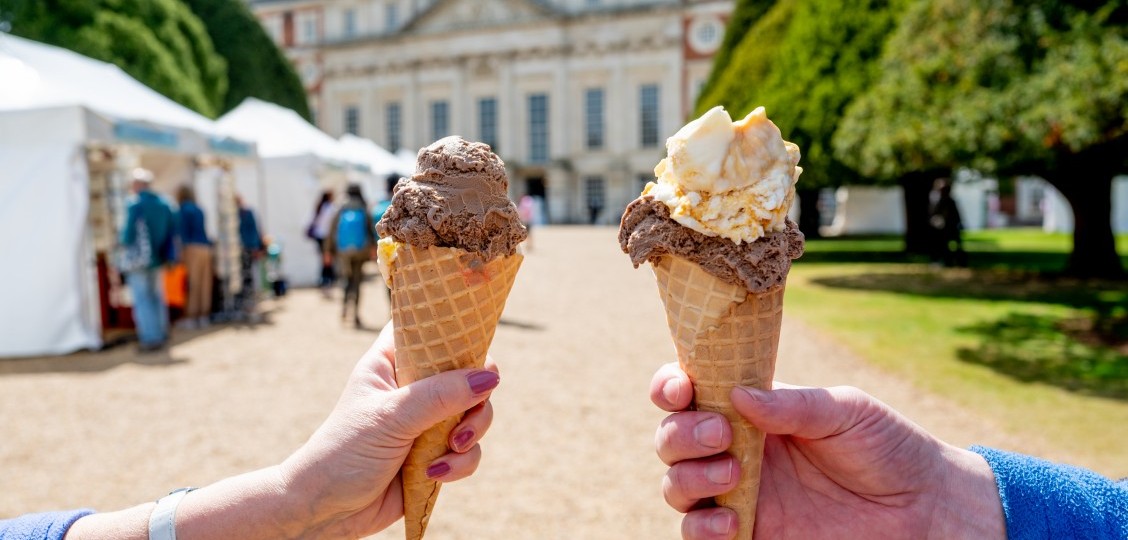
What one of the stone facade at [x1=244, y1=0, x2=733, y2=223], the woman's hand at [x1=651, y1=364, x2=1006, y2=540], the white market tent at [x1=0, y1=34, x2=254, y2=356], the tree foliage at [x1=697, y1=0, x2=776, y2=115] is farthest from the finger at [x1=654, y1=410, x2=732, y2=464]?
the stone facade at [x1=244, y1=0, x2=733, y2=223]

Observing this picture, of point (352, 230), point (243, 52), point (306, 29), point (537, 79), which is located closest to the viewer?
point (352, 230)

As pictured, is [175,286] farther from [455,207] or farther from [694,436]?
[694,436]

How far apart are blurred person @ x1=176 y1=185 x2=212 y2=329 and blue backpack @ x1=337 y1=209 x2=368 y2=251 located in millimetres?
2156

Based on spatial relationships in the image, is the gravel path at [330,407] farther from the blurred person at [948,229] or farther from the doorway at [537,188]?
the doorway at [537,188]

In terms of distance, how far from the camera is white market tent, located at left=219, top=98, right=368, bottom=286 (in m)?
13.9

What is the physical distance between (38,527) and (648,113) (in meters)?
45.8

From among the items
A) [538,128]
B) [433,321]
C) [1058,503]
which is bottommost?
[1058,503]

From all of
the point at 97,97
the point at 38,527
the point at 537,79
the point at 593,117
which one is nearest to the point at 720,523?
the point at 38,527

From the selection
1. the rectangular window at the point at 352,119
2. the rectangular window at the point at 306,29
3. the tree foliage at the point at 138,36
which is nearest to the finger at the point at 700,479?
the tree foliage at the point at 138,36

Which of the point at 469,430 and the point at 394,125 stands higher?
the point at 394,125

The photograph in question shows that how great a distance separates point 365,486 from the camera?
1767 millimetres

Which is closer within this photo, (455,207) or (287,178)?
(455,207)

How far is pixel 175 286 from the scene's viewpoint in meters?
10.0

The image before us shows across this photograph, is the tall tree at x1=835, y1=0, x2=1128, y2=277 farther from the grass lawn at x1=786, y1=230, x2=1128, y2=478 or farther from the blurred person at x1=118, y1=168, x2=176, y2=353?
the blurred person at x1=118, y1=168, x2=176, y2=353
